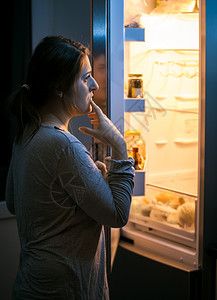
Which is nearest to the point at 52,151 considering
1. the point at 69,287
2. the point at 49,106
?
the point at 49,106

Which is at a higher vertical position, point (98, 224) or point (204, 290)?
point (98, 224)

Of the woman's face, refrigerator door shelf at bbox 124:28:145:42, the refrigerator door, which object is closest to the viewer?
the woman's face

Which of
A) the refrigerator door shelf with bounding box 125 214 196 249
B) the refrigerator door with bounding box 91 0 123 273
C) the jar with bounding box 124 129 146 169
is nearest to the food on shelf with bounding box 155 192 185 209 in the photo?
the refrigerator door shelf with bounding box 125 214 196 249

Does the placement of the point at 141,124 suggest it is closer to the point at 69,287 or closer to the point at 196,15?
the point at 196,15

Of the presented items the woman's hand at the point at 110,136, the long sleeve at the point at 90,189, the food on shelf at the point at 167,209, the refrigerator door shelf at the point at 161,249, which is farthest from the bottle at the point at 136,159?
the long sleeve at the point at 90,189

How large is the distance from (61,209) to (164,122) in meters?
1.46

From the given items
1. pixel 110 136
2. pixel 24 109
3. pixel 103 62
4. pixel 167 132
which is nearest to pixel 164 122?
pixel 167 132

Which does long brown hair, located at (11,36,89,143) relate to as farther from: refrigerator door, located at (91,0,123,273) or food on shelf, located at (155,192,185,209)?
food on shelf, located at (155,192,185,209)

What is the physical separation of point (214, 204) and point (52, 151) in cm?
115

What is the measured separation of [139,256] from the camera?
209 centimetres

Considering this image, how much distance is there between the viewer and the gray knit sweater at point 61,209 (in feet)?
3.33

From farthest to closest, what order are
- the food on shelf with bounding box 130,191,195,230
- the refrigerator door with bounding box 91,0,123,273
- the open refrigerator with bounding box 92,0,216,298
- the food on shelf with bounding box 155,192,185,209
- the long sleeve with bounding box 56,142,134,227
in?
the food on shelf with bounding box 155,192,185,209 < the food on shelf with bounding box 130,191,195,230 < the open refrigerator with bounding box 92,0,216,298 < the refrigerator door with bounding box 91,0,123,273 < the long sleeve with bounding box 56,142,134,227

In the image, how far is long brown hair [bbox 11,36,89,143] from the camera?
1.06 m

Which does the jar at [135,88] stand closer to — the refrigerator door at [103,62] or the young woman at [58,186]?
the refrigerator door at [103,62]
